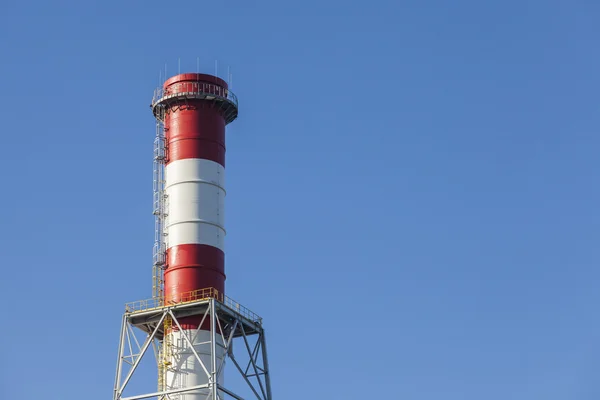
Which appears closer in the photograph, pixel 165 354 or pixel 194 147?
pixel 165 354

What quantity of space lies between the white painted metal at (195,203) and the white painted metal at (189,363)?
18.5ft

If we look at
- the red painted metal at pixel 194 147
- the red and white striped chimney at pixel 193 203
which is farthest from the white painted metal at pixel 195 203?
the red painted metal at pixel 194 147

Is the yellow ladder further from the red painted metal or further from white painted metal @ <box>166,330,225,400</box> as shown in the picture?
the red painted metal

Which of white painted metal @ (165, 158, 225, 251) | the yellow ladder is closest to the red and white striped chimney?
white painted metal @ (165, 158, 225, 251)

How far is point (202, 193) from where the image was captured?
93500 mm

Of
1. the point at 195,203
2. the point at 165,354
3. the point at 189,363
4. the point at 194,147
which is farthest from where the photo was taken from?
the point at 194,147

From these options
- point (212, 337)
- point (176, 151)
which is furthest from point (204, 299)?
point (176, 151)

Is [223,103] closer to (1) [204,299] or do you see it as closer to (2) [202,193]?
(2) [202,193]

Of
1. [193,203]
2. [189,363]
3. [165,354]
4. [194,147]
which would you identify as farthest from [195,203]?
[189,363]

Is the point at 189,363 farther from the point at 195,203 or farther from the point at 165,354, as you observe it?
the point at 195,203

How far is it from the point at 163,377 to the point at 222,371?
335 cm

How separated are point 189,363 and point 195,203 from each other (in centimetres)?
955

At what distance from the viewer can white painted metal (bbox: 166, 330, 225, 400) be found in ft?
293

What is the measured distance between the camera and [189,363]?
89.8 metres
